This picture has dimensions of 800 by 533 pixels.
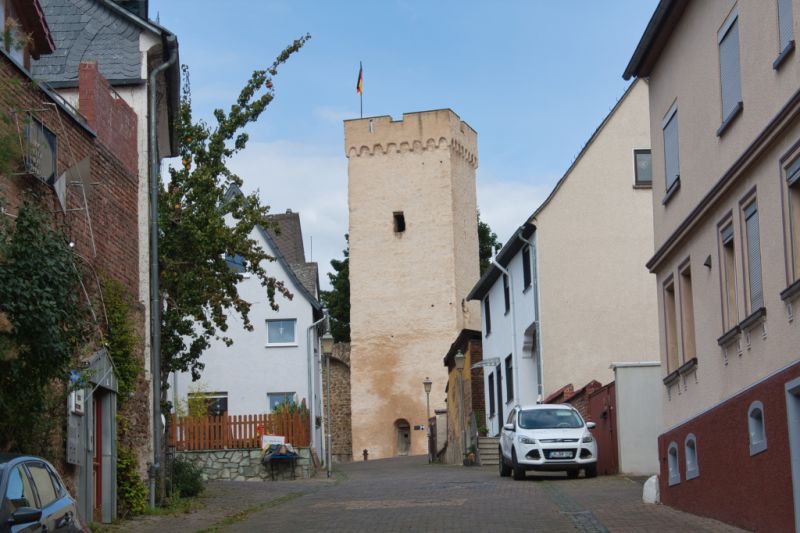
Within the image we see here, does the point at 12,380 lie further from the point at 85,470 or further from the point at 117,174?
the point at 117,174

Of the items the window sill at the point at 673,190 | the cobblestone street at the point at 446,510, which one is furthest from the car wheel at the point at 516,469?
the window sill at the point at 673,190

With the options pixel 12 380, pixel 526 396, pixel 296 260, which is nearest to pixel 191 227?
pixel 12 380

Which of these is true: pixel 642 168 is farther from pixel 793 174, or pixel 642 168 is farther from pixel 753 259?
pixel 793 174

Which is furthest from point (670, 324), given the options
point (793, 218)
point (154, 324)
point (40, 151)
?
point (40, 151)

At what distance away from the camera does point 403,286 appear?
6869 centimetres

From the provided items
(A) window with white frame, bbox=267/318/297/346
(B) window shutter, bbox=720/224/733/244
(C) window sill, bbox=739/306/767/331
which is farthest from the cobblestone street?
(A) window with white frame, bbox=267/318/297/346

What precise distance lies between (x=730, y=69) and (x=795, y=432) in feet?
16.0

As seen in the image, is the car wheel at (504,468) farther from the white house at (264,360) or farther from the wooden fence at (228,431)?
the white house at (264,360)

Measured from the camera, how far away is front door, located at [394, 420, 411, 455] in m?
68.8

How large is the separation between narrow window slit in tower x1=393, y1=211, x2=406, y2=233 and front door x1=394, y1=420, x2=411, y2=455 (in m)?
10.1

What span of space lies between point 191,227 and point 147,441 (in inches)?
176

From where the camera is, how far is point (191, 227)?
79.9 ft

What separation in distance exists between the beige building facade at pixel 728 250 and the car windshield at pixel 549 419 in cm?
837

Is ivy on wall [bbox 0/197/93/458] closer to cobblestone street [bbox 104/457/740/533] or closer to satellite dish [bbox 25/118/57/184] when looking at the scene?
satellite dish [bbox 25/118/57/184]
